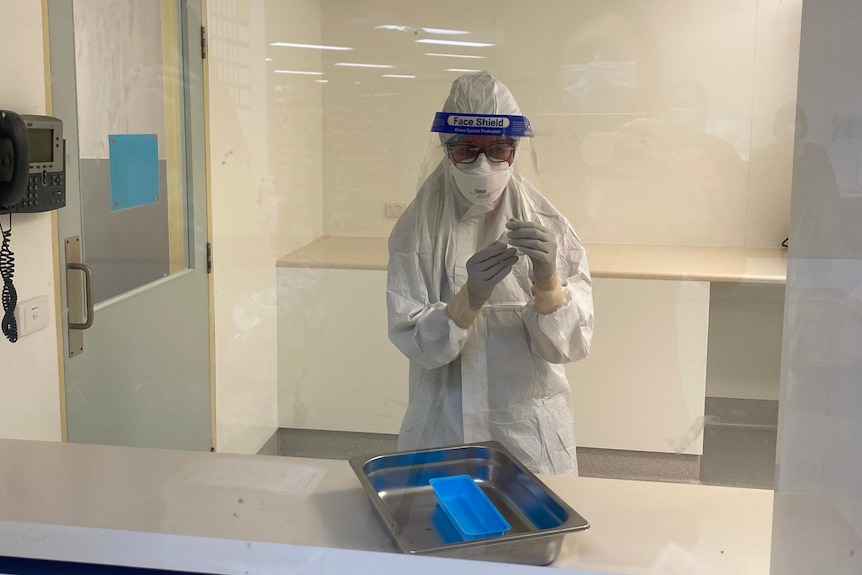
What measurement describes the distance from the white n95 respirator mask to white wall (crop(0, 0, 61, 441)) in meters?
0.89

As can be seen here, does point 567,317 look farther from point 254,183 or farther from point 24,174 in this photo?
point 24,174

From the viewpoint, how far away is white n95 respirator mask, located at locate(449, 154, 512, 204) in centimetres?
127

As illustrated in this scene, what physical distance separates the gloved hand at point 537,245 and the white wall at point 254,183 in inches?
22.7

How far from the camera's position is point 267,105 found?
176 cm

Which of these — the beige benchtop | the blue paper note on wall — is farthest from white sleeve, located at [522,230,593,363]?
the blue paper note on wall

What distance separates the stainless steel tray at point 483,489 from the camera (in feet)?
2.87

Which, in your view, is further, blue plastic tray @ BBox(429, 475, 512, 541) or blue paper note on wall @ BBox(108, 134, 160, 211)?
blue paper note on wall @ BBox(108, 134, 160, 211)

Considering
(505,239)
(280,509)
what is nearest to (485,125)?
(505,239)

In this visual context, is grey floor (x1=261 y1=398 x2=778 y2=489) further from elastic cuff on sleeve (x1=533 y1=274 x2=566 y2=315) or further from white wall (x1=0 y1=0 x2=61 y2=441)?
white wall (x1=0 y1=0 x2=61 y2=441)

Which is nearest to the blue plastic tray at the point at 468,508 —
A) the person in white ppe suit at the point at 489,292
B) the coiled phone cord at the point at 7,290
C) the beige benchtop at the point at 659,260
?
the person in white ppe suit at the point at 489,292

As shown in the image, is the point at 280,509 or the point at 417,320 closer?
the point at 280,509

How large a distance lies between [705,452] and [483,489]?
66 centimetres

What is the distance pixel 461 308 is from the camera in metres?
1.30

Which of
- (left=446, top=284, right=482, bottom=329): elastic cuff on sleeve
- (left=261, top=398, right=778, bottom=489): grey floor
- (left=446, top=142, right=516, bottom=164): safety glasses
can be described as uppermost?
(left=446, top=142, right=516, bottom=164): safety glasses
